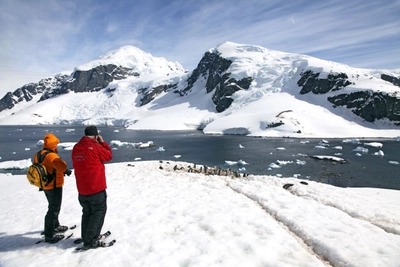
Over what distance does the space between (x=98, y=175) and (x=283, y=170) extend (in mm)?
29961

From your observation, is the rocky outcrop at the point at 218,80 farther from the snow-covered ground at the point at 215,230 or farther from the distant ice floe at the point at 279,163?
the snow-covered ground at the point at 215,230

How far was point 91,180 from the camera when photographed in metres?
6.09

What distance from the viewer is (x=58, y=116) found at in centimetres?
18725

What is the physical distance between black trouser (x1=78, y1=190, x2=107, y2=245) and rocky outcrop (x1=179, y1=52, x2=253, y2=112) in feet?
397

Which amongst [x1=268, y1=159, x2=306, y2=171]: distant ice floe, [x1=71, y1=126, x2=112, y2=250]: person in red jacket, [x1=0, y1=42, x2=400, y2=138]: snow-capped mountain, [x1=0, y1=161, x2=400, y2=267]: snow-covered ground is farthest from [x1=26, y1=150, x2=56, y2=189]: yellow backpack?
[x1=0, y1=42, x2=400, y2=138]: snow-capped mountain

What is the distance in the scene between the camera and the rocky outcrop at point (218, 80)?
422 feet

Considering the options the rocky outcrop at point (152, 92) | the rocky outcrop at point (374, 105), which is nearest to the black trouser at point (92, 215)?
the rocky outcrop at point (374, 105)

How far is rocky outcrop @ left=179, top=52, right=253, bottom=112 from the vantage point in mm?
128500

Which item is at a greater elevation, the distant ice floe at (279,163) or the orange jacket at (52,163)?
the orange jacket at (52,163)

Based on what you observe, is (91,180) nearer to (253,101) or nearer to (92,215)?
(92,215)

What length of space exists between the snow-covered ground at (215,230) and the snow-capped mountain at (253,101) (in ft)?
225

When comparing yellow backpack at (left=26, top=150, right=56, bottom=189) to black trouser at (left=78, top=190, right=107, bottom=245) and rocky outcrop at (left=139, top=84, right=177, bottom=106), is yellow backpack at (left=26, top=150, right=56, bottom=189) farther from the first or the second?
rocky outcrop at (left=139, top=84, right=177, bottom=106)

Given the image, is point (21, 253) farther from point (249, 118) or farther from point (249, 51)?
point (249, 51)

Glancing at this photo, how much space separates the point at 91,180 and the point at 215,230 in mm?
3865
